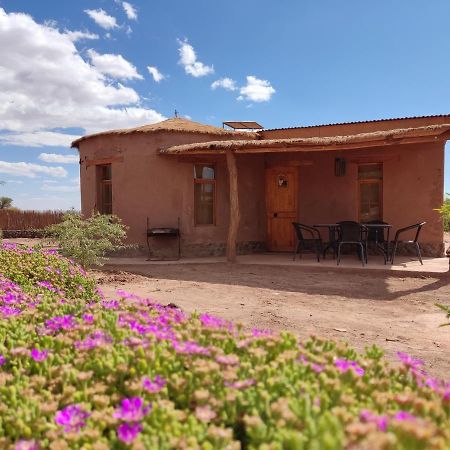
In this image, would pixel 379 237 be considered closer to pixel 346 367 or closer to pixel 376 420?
pixel 346 367

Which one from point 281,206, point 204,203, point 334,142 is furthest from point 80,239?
point 281,206

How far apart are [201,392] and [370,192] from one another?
35.1 feet

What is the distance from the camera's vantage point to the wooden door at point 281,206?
11.9 metres

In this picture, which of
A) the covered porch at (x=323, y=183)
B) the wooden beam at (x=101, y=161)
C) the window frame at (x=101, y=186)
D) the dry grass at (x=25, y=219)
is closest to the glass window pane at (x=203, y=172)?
→ the covered porch at (x=323, y=183)

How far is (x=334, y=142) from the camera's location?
874 cm

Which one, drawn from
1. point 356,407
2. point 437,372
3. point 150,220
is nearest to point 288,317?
point 437,372

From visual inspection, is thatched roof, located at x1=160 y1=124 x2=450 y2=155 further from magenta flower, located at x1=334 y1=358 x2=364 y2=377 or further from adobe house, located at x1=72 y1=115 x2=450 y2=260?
magenta flower, located at x1=334 y1=358 x2=364 y2=377

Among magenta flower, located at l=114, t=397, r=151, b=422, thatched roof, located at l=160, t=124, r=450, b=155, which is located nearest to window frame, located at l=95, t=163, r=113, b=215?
thatched roof, located at l=160, t=124, r=450, b=155

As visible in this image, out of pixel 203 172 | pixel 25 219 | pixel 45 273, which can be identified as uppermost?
pixel 203 172

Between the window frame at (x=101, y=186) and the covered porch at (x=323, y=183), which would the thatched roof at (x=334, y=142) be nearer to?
the covered porch at (x=323, y=183)

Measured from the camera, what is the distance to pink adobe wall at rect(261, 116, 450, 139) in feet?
35.8

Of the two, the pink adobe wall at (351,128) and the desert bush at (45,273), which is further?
the pink adobe wall at (351,128)

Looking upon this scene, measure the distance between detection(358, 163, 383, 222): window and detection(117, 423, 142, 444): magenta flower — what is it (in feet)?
35.1

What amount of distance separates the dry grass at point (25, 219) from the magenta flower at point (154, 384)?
67.4 ft
